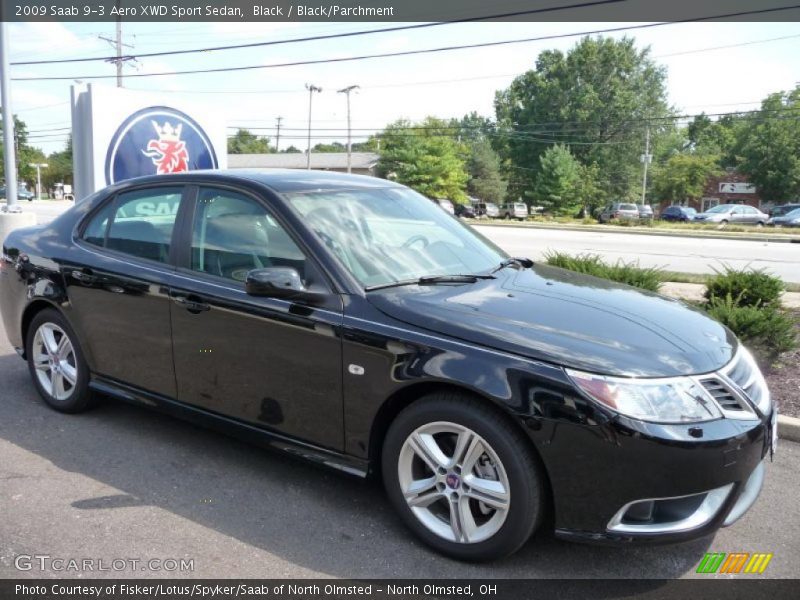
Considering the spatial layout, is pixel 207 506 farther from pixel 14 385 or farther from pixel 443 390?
pixel 14 385

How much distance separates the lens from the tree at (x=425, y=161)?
60281 mm

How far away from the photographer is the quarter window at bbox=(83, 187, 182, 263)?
154 inches

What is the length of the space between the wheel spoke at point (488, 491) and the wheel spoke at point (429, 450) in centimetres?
14

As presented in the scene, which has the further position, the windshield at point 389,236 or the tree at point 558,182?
the tree at point 558,182

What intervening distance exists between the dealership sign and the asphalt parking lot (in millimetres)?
6649

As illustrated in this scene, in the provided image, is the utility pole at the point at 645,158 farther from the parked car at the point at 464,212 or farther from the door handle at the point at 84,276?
the door handle at the point at 84,276

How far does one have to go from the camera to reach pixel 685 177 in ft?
217

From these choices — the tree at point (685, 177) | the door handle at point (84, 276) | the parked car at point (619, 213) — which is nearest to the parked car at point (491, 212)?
the parked car at point (619, 213)

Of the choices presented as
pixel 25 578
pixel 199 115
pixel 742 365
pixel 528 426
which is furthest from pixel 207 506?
pixel 199 115

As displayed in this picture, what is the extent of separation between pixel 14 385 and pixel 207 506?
2.70m

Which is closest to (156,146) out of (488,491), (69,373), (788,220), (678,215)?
(69,373)

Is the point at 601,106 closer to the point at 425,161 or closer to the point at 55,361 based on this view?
the point at 425,161

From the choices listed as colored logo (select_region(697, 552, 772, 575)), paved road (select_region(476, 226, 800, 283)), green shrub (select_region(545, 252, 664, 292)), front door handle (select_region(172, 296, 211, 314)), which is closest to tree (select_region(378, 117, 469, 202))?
paved road (select_region(476, 226, 800, 283))

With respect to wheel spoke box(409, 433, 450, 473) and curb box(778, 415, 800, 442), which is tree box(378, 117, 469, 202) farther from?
wheel spoke box(409, 433, 450, 473)
